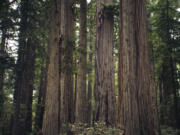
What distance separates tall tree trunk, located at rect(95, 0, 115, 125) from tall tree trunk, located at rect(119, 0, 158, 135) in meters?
1.04

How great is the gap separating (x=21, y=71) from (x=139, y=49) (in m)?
8.52

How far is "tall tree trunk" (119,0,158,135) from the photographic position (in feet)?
16.1

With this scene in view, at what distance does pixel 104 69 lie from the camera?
647cm

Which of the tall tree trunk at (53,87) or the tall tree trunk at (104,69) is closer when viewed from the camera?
the tall tree trunk at (104,69)

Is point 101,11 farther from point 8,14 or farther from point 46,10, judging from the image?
point 8,14

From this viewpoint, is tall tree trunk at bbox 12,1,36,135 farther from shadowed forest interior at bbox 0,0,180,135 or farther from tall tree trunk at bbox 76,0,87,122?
tall tree trunk at bbox 76,0,87,122

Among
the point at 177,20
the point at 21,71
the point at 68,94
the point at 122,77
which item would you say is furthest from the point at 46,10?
the point at 177,20

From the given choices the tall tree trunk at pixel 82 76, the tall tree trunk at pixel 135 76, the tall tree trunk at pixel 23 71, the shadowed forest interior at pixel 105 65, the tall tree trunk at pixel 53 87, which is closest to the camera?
the tall tree trunk at pixel 135 76

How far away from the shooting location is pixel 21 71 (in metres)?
11.4

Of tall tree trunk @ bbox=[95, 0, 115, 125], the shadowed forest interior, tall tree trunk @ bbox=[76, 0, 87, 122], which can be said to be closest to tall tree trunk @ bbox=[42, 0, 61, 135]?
the shadowed forest interior

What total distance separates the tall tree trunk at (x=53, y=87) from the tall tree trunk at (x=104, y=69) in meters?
2.14

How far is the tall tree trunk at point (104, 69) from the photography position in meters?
6.23

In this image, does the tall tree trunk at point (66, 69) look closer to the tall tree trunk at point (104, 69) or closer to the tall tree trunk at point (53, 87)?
the tall tree trunk at point (53, 87)

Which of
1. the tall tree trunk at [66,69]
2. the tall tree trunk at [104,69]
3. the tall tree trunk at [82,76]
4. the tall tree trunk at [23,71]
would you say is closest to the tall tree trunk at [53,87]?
the tall tree trunk at [66,69]
